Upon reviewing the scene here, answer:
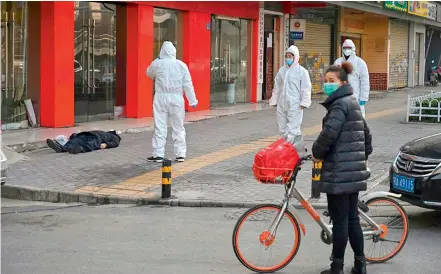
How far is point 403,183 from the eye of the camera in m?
7.38

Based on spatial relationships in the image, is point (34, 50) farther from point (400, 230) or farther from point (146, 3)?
point (400, 230)

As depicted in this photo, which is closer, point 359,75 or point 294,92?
point 294,92

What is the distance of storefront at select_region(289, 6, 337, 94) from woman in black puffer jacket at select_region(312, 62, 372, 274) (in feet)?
64.8

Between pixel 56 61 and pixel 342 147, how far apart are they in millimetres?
10315

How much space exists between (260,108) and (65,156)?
9799 millimetres

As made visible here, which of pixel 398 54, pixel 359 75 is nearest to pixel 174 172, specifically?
pixel 359 75

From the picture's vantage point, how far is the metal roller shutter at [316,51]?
2714cm

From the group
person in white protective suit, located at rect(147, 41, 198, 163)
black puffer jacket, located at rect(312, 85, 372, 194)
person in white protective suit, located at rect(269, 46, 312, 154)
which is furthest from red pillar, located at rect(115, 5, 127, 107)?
black puffer jacket, located at rect(312, 85, 372, 194)

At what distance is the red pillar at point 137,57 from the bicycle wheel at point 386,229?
11536mm

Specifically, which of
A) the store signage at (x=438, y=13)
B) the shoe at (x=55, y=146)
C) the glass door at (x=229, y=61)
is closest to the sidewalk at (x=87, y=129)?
the shoe at (x=55, y=146)

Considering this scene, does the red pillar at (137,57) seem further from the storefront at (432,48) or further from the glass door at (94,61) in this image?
the storefront at (432,48)

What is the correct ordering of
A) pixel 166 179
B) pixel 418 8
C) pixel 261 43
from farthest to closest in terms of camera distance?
pixel 418 8
pixel 261 43
pixel 166 179

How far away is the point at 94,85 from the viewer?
54.6ft

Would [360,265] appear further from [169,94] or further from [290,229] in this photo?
[169,94]
